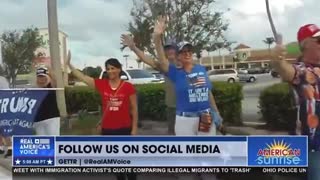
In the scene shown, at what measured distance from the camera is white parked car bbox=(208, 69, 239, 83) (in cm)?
483

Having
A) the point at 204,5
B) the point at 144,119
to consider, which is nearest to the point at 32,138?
the point at 144,119

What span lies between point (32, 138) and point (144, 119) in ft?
3.47

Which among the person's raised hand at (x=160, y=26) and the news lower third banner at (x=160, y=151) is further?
the news lower third banner at (x=160, y=151)

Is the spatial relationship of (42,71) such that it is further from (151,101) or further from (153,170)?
(153,170)

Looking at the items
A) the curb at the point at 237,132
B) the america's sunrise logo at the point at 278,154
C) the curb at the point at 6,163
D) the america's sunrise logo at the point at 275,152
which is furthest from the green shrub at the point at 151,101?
the curb at the point at 6,163

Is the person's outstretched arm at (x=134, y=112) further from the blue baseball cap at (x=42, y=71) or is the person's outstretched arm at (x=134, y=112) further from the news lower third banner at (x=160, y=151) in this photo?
the blue baseball cap at (x=42, y=71)

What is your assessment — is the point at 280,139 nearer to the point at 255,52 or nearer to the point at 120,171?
the point at 255,52

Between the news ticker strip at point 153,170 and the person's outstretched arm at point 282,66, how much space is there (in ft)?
2.93

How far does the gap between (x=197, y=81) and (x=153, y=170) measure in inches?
35.3

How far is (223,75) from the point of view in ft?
16.1

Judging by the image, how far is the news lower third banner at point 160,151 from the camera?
486cm

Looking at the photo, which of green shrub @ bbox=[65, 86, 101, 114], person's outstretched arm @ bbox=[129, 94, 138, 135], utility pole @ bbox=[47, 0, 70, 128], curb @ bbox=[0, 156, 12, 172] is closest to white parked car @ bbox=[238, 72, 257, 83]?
person's outstretched arm @ bbox=[129, 94, 138, 135]

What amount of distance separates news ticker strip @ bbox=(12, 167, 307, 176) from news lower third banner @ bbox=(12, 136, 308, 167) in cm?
3

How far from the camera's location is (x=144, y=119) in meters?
5.03
